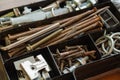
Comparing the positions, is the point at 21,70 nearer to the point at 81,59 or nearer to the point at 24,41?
the point at 24,41

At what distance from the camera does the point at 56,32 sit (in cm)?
238

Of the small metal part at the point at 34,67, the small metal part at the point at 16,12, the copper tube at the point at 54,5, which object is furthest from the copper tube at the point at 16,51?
the copper tube at the point at 54,5

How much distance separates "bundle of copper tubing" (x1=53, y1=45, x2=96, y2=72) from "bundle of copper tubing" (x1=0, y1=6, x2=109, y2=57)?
0.09 meters

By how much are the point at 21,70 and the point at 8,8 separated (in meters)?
0.71

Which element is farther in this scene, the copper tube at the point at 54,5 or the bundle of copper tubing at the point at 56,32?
the copper tube at the point at 54,5

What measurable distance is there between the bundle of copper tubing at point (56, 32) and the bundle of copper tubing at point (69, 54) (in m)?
0.09

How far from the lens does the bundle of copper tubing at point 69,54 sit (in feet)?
7.47

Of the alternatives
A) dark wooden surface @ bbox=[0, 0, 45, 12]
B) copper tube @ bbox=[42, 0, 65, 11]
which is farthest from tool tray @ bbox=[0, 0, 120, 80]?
dark wooden surface @ bbox=[0, 0, 45, 12]

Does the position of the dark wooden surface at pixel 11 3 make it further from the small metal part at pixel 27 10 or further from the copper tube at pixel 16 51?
the copper tube at pixel 16 51

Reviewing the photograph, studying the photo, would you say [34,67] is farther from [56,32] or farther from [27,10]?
[27,10]

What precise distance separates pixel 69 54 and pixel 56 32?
0.70 feet

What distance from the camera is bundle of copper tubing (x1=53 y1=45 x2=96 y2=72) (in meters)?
2.28

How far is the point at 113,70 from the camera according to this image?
2314 mm

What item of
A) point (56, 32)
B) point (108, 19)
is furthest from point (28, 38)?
point (108, 19)
